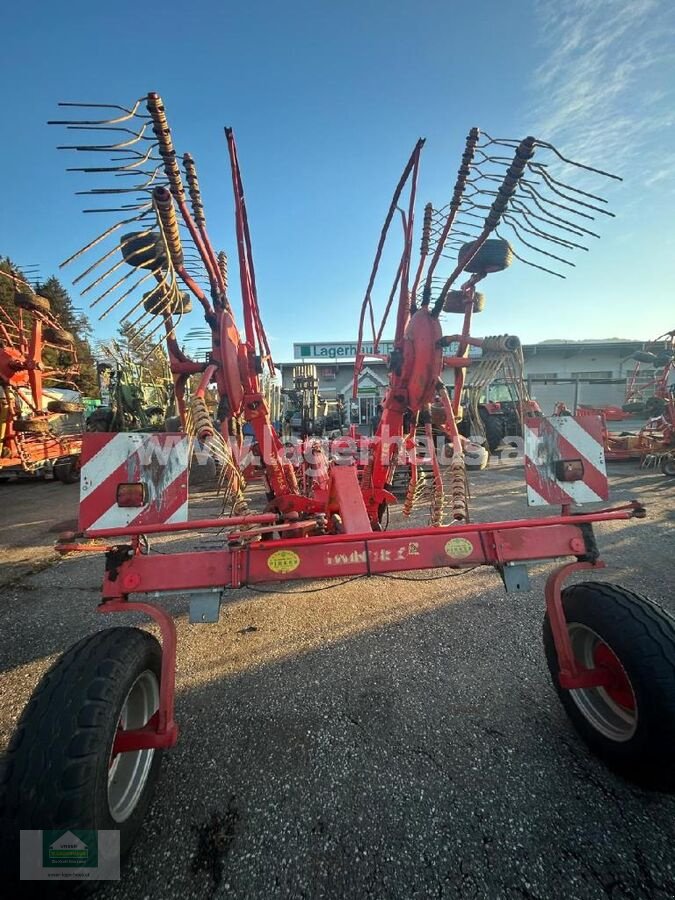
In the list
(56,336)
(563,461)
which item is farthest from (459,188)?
(56,336)

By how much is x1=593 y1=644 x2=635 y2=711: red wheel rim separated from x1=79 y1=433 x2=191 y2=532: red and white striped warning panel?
2.15m

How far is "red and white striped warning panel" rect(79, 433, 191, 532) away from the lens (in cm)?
179

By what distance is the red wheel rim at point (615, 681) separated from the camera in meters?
1.80

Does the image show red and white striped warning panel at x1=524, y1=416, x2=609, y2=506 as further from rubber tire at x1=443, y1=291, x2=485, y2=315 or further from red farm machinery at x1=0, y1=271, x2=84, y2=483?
red farm machinery at x1=0, y1=271, x2=84, y2=483

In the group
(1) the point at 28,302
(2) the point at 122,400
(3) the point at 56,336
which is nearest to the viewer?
(1) the point at 28,302

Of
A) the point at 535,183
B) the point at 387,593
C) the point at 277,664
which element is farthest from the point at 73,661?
the point at 535,183

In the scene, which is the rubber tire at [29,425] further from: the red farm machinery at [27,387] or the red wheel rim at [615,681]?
the red wheel rim at [615,681]

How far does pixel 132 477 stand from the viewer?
6.02 ft

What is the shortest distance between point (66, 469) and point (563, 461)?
11566 millimetres

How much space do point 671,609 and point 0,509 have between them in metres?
10.3

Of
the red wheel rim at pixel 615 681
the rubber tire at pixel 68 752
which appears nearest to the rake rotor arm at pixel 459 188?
the red wheel rim at pixel 615 681

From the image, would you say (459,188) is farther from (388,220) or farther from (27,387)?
(27,387)

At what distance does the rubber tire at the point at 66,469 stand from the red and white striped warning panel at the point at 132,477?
10.1m

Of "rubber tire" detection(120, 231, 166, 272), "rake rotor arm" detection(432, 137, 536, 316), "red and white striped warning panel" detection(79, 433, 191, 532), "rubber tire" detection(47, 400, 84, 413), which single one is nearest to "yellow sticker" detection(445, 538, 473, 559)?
"red and white striped warning panel" detection(79, 433, 191, 532)
